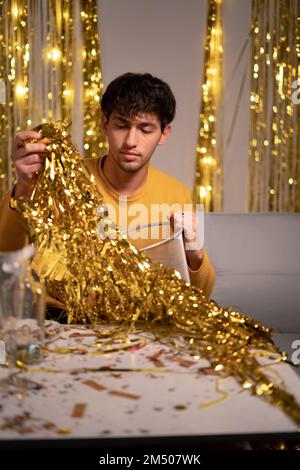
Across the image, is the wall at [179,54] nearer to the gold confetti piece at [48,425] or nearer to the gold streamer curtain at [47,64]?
the gold streamer curtain at [47,64]

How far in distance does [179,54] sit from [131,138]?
1.16m

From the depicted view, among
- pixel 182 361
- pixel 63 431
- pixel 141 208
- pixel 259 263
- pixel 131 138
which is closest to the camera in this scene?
pixel 63 431

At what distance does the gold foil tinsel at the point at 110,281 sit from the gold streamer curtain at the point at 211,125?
151 centimetres

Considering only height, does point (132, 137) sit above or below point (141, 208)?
above

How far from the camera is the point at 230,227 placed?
2.12 m

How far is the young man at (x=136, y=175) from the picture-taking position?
149 cm

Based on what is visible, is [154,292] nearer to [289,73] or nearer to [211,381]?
[211,381]

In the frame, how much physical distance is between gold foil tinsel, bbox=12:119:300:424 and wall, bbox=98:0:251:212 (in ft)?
4.89

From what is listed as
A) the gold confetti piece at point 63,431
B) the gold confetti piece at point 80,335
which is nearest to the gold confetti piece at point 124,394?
the gold confetti piece at point 63,431

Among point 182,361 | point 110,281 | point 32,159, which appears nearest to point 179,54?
point 32,159

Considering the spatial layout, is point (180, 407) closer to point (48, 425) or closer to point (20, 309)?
point (48, 425)

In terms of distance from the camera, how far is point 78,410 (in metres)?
0.78

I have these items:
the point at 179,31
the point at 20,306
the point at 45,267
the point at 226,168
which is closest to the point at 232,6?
the point at 179,31

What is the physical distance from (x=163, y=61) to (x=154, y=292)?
1.80 metres
